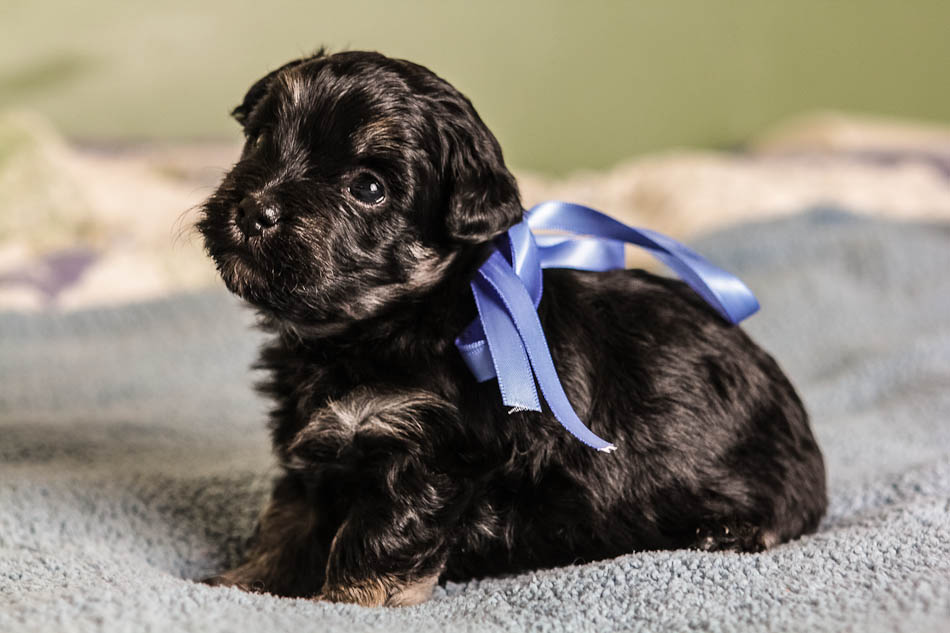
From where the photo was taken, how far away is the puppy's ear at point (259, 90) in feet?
6.10

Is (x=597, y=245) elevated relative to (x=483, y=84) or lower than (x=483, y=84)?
elevated

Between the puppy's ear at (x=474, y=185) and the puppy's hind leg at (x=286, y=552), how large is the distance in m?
0.62

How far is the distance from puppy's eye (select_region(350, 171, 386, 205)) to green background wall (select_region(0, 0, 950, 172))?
394cm

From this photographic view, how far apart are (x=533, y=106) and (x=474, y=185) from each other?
436cm

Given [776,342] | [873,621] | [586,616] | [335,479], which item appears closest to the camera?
[873,621]

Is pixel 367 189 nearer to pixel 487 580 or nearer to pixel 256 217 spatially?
pixel 256 217

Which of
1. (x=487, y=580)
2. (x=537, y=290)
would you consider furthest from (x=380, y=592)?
(x=537, y=290)

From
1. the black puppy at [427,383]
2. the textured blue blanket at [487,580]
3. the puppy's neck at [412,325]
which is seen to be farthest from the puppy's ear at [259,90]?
the textured blue blanket at [487,580]

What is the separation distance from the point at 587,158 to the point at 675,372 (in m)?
4.47

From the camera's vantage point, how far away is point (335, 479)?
1814 millimetres

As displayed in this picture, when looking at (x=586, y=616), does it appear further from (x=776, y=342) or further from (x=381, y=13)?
(x=381, y=13)

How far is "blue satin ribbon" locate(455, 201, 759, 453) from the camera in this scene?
1.67 m

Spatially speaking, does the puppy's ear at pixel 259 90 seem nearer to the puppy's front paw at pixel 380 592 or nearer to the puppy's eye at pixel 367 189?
the puppy's eye at pixel 367 189

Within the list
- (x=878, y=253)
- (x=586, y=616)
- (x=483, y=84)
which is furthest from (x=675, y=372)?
(x=483, y=84)
